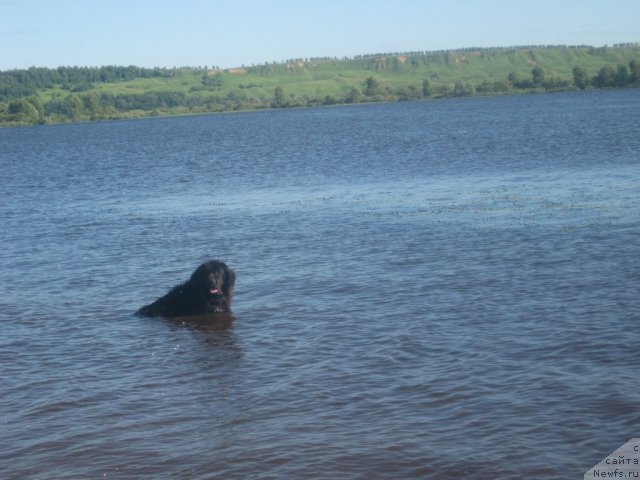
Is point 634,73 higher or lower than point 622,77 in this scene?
higher

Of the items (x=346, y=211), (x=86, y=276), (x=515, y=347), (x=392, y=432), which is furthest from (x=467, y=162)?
(x=392, y=432)

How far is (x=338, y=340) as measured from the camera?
42.8ft

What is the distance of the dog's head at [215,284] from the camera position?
49.0 ft

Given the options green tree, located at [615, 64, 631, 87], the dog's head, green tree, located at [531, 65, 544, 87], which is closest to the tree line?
green tree, located at [531, 65, 544, 87]

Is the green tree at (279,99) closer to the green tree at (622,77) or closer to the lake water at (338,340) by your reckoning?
the green tree at (622,77)

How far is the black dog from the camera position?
49.1ft

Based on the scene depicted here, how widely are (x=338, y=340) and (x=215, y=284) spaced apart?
2.86m

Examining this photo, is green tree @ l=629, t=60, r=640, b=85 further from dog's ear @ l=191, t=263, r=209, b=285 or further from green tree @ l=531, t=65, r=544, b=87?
dog's ear @ l=191, t=263, r=209, b=285

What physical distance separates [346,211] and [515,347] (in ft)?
49.3

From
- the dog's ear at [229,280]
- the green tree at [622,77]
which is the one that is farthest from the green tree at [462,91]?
the dog's ear at [229,280]

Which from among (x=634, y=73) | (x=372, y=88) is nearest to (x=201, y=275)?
(x=634, y=73)

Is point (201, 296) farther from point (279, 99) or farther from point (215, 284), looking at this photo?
point (279, 99)

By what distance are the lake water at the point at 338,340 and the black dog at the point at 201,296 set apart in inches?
13.3

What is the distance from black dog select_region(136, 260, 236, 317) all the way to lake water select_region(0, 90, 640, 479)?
34 cm
